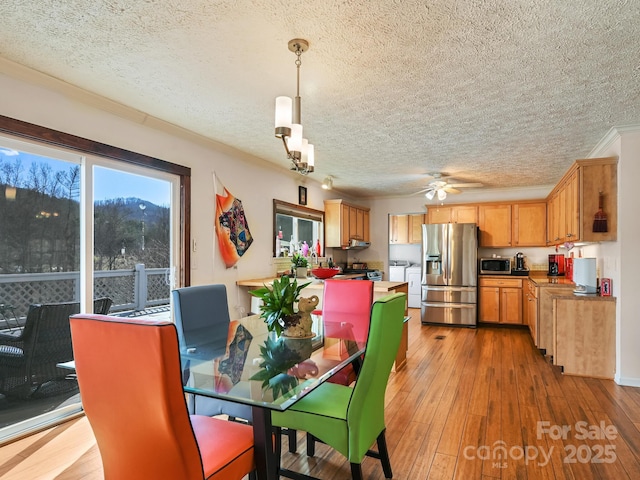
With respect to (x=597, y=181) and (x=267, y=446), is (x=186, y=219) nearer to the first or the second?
(x=267, y=446)

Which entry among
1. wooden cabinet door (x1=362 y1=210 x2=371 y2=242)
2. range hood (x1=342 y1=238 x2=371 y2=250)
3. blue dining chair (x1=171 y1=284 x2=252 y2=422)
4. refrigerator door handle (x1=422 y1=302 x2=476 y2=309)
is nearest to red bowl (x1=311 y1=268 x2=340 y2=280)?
blue dining chair (x1=171 y1=284 x2=252 y2=422)

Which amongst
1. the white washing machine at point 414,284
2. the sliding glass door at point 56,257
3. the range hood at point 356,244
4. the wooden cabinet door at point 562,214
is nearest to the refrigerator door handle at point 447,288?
the white washing machine at point 414,284

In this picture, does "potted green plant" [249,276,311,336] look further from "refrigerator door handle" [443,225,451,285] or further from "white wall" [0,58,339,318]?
"refrigerator door handle" [443,225,451,285]

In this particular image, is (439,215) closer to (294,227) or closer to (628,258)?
(294,227)

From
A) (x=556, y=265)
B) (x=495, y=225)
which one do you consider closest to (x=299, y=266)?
(x=495, y=225)

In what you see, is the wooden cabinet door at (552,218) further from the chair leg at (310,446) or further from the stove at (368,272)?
the chair leg at (310,446)

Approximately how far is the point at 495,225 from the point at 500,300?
1.31 meters

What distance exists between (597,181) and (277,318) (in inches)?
136

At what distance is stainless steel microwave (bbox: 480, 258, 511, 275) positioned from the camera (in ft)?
21.1

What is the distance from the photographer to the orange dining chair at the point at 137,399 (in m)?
1.18

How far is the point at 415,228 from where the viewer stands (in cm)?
772

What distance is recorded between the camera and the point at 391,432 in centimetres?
261

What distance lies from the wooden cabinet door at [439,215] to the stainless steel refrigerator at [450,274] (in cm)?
54

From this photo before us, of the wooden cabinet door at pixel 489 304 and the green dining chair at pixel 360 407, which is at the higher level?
the green dining chair at pixel 360 407
